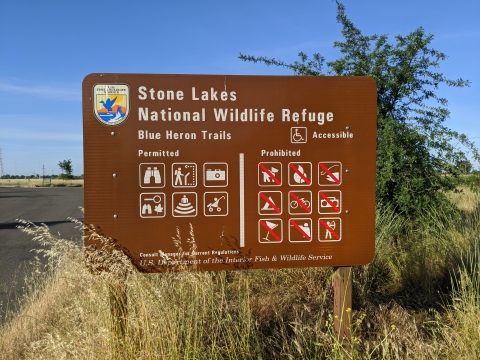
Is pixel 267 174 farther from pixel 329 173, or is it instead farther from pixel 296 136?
pixel 329 173

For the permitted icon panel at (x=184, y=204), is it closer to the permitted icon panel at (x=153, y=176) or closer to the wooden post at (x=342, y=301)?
the permitted icon panel at (x=153, y=176)

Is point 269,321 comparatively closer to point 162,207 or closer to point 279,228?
point 279,228

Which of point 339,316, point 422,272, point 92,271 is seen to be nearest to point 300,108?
point 339,316

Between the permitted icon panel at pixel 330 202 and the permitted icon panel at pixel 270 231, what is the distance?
34 cm

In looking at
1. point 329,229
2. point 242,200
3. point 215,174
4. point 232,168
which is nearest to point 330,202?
point 329,229

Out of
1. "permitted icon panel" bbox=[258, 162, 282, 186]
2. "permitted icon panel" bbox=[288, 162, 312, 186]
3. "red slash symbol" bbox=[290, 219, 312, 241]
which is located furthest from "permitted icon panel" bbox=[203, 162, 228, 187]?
"red slash symbol" bbox=[290, 219, 312, 241]

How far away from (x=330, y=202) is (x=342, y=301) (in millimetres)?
758

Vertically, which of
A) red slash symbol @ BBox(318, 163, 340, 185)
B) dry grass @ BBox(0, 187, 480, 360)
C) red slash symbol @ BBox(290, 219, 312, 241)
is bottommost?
dry grass @ BBox(0, 187, 480, 360)

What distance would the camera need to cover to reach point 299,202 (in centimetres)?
324

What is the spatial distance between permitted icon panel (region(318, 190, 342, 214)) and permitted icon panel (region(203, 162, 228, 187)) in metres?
0.74

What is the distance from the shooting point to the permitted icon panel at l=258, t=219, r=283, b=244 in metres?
3.22

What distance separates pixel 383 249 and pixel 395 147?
172 cm

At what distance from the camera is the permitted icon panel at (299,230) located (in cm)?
325

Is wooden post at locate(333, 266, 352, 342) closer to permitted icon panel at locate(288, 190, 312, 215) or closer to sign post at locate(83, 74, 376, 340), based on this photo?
sign post at locate(83, 74, 376, 340)
